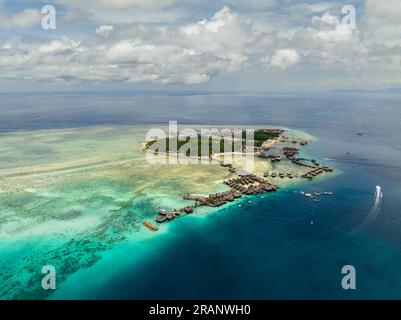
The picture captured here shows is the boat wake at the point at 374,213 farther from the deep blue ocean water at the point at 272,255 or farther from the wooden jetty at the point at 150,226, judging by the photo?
the wooden jetty at the point at 150,226

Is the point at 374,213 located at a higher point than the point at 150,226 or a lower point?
higher

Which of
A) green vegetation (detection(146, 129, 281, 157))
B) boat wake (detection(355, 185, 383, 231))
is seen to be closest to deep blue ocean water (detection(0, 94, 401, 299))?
boat wake (detection(355, 185, 383, 231))

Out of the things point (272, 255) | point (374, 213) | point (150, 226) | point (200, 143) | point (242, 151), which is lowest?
point (272, 255)

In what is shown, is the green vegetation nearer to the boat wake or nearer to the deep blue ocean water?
the deep blue ocean water

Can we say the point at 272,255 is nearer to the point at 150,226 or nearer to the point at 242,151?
the point at 150,226

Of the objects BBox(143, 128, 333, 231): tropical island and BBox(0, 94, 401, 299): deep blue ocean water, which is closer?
BBox(0, 94, 401, 299): deep blue ocean water

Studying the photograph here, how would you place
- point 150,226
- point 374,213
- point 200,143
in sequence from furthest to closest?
point 200,143
point 374,213
point 150,226

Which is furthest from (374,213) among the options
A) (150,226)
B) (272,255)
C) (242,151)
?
(242,151)

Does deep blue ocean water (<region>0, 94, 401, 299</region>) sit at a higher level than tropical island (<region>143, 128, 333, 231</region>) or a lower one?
lower

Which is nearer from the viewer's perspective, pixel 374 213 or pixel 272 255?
pixel 272 255

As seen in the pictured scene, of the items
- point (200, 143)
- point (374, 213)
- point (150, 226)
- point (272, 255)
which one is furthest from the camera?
point (200, 143)

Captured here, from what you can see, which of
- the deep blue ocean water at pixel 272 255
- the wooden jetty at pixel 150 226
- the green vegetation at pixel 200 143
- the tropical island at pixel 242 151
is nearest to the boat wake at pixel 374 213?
the deep blue ocean water at pixel 272 255
